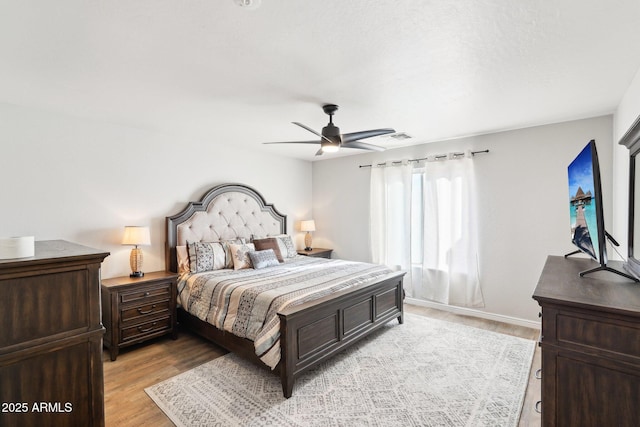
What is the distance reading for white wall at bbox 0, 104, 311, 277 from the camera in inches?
112

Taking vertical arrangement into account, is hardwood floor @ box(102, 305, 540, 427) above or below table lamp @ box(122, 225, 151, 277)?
below

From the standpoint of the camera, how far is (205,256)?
3.69 meters

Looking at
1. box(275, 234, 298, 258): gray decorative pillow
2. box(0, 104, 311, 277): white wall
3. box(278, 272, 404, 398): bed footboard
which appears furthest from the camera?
box(275, 234, 298, 258): gray decorative pillow

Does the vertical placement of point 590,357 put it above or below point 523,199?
below

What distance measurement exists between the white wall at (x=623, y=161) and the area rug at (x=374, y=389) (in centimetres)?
145

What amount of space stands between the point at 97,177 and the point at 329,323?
2977mm

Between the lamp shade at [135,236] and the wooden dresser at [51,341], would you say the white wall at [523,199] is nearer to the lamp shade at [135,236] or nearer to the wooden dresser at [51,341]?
the lamp shade at [135,236]

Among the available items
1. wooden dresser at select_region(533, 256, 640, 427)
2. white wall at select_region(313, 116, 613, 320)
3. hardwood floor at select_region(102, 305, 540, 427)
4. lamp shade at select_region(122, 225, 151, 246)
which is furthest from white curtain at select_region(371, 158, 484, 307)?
lamp shade at select_region(122, 225, 151, 246)

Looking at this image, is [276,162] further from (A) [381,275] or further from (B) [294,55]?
(B) [294,55]

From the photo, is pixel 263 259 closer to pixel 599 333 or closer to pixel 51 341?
pixel 51 341

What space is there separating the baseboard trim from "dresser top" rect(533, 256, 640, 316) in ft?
7.26

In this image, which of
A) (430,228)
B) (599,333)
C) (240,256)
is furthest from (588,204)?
(240,256)

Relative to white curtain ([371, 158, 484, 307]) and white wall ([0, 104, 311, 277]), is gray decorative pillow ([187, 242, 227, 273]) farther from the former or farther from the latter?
white curtain ([371, 158, 484, 307])

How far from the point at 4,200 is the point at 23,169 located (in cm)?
33
